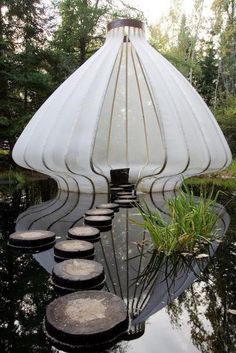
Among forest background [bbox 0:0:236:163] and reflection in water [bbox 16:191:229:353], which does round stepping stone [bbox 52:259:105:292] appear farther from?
forest background [bbox 0:0:236:163]

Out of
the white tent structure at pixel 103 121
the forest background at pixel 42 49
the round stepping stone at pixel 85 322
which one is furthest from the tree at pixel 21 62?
the round stepping stone at pixel 85 322

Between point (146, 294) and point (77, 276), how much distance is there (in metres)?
0.39

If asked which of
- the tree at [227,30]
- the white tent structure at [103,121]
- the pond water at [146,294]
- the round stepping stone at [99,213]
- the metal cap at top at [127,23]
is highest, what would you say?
the tree at [227,30]

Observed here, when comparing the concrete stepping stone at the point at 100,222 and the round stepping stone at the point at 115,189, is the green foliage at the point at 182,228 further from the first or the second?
the round stepping stone at the point at 115,189

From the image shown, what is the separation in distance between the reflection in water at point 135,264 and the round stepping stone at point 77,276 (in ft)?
0.29

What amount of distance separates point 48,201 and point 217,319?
11.8 feet

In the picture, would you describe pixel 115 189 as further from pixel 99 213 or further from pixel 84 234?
pixel 84 234

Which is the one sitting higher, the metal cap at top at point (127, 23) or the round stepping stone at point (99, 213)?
the metal cap at top at point (127, 23)

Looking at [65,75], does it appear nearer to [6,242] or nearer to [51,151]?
[51,151]

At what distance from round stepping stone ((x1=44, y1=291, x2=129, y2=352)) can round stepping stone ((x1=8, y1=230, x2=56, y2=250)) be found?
3.57ft

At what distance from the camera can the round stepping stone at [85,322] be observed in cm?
127

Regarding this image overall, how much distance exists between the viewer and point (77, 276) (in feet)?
5.92

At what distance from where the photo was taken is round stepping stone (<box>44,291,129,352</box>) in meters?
1.27

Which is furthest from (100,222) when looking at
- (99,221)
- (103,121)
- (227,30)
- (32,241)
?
(227,30)
